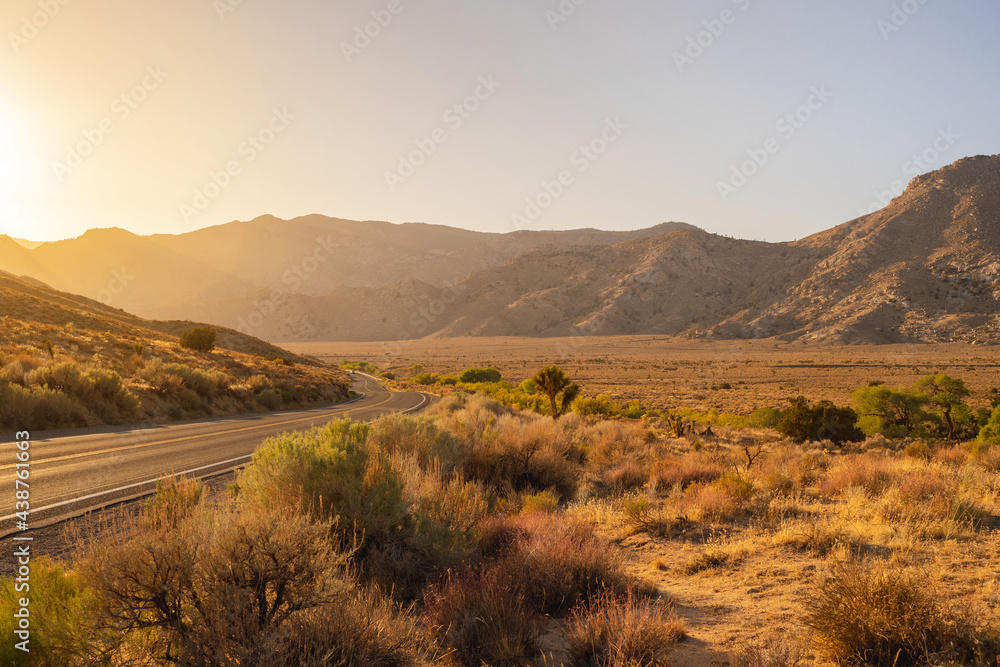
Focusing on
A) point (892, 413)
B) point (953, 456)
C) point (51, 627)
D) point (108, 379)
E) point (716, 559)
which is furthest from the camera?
point (892, 413)

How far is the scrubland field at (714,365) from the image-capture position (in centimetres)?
3900

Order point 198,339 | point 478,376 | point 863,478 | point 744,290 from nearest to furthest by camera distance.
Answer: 1. point 863,478
2. point 198,339
3. point 478,376
4. point 744,290

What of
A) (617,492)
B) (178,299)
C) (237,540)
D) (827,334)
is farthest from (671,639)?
(178,299)

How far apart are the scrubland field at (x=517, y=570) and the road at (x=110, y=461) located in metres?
1.27

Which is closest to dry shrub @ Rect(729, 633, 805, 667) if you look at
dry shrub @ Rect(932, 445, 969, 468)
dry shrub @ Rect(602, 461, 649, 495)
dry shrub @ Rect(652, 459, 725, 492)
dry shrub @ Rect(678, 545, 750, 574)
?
dry shrub @ Rect(678, 545, 750, 574)

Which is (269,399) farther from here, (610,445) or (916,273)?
(916,273)

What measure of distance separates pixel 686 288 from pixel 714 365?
61293mm

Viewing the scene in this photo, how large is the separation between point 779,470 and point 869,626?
730 cm

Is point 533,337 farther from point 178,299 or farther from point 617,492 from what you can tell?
point 178,299

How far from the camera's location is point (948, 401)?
18359 mm

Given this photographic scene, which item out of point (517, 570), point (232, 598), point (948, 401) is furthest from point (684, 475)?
point (948, 401)

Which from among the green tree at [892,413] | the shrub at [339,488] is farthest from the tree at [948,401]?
the shrub at [339,488]

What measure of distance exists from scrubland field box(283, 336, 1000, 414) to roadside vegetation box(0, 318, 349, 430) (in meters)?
24.3

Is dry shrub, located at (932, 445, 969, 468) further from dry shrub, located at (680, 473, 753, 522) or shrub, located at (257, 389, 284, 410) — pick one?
shrub, located at (257, 389, 284, 410)
